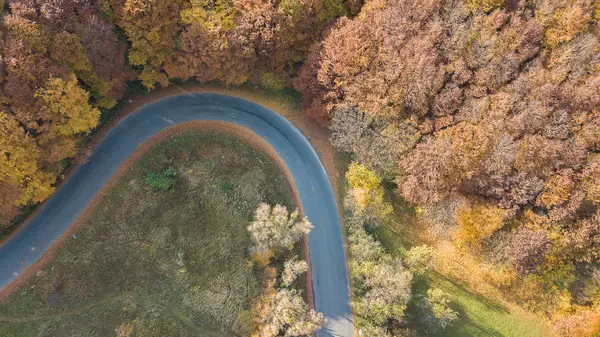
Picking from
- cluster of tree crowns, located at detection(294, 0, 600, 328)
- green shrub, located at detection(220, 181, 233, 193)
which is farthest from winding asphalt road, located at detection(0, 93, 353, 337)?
cluster of tree crowns, located at detection(294, 0, 600, 328)

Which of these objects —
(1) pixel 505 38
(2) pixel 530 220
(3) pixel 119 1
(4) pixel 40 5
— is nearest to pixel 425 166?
(2) pixel 530 220

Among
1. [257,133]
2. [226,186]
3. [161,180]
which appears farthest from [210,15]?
[161,180]

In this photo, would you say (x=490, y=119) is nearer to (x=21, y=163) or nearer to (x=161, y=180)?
(x=161, y=180)

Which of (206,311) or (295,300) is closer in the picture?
(295,300)

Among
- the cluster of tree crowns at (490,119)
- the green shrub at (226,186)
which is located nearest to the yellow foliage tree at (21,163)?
the green shrub at (226,186)

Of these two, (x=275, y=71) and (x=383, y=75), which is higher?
(x=383, y=75)

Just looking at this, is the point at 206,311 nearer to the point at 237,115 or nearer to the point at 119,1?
the point at 237,115

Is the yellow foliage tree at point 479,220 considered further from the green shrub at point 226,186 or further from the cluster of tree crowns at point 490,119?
the green shrub at point 226,186
